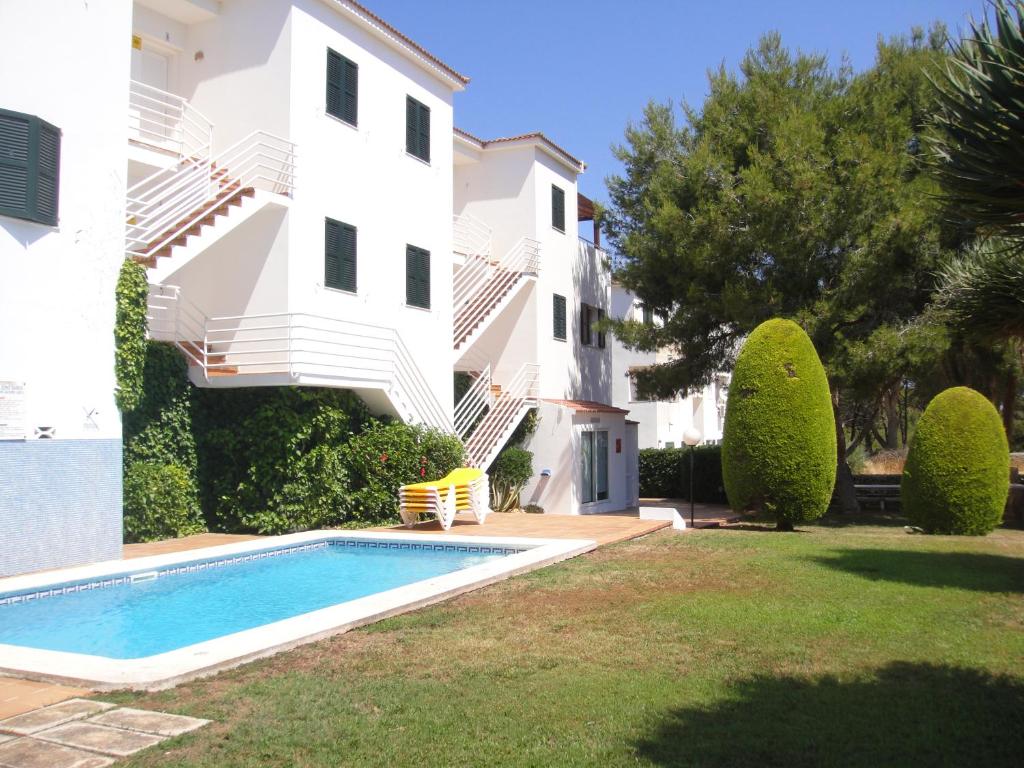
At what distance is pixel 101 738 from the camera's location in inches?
199

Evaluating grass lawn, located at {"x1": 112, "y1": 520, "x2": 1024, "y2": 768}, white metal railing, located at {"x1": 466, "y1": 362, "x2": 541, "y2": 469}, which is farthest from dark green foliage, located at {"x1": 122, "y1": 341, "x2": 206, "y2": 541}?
grass lawn, located at {"x1": 112, "y1": 520, "x2": 1024, "y2": 768}

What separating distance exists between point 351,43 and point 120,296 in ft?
25.1

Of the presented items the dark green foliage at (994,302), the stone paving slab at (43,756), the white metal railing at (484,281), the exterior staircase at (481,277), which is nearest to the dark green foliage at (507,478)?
the exterior staircase at (481,277)

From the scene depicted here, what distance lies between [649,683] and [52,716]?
3813 millimetres

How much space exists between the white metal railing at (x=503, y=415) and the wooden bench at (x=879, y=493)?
992 centimetres

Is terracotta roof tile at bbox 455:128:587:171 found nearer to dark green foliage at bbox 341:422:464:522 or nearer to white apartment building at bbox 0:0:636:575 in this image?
white apartment building at bbox 0:0:636:575

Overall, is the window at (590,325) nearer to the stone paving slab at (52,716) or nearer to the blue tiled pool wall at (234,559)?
the blue tiled pool wall at (234,559)

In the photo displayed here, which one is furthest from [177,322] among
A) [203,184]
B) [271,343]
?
[203,184]

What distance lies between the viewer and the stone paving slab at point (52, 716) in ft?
17.1

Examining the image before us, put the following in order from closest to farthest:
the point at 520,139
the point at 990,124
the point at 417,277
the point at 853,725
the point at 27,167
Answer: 1. the point at 990,124
2. the point at 853,725
3. the point at 27,167
4. the point at 417,277
5. the point at 520,139

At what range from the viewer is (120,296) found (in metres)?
12.3

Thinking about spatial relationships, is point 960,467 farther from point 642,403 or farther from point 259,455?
point 642,403

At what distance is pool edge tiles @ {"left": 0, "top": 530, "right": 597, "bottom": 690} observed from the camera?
20.8 ft

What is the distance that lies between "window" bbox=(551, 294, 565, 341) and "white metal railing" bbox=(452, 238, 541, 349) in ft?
4.37
